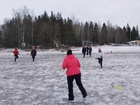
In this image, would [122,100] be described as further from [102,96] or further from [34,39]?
[34,39]

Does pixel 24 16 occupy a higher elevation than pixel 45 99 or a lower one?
higher

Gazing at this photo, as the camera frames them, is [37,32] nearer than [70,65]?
No

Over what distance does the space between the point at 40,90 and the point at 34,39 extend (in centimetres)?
6570

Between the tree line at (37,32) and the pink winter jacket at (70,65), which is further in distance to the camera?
the tree line at (37,32)

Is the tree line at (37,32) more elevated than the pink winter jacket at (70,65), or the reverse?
the tree line at (37,32)

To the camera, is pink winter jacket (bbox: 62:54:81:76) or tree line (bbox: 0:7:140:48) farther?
tree line (bbox: 0:7:140:48)

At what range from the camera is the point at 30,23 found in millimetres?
72375

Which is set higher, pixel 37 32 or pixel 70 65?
pixel 37 32

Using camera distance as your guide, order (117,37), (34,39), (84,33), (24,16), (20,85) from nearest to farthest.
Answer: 1. (20,85)
2. (24,16)
3. (34,39)
4. (84,33)
5. (117,37)

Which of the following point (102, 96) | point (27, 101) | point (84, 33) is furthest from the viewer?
point (84, 33)

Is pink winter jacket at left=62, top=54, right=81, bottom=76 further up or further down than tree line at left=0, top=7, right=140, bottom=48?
further down

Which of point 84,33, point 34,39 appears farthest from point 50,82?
point 84,33

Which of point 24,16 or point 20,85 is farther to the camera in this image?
point 24,16

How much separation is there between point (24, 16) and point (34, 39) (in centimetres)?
877
